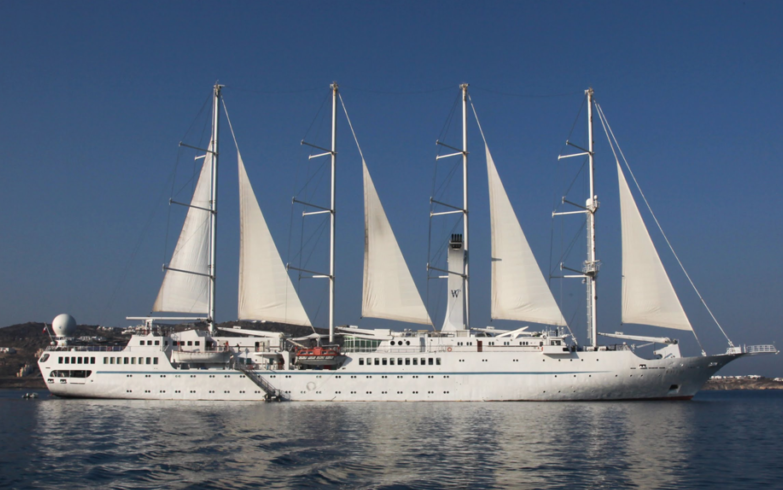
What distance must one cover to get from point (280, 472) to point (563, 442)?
945cm

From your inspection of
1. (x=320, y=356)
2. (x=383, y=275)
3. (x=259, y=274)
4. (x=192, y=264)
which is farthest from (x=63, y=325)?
(x=383, y=275)

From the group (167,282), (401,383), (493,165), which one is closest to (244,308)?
(167,282)

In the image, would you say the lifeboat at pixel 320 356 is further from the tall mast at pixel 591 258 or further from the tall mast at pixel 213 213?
the tall mast at pixel 591 258

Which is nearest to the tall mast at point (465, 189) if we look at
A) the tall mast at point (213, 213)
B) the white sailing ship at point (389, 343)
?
the white sailing ship at point (389, 343)

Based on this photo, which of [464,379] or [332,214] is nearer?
[464,379]

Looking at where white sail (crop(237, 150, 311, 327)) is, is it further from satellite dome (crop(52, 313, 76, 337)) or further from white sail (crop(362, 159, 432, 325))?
satellite dome (crop(52, 313, 76, 337))

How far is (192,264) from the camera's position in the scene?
41.1 meters

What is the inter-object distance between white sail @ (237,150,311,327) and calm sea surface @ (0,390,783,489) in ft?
29.8

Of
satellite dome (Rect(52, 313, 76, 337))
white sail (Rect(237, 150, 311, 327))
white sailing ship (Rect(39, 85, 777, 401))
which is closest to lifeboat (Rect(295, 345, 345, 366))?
white sailing ship (Rect(39, 85, 777, 401))

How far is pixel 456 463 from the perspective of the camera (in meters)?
17.6

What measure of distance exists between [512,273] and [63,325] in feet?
91.5

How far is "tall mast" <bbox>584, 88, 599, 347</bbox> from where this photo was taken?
38812 millimetres

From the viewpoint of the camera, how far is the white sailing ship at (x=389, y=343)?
36094 mm

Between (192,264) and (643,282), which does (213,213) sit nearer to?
(192,264)
